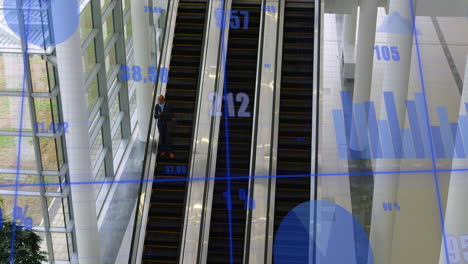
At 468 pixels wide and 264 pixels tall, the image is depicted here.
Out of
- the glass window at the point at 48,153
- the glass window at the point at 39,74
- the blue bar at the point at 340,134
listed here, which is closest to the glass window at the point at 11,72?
the glass window at the point at 39,74

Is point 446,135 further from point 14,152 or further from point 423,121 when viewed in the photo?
point 14,152

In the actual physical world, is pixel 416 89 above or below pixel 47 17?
below

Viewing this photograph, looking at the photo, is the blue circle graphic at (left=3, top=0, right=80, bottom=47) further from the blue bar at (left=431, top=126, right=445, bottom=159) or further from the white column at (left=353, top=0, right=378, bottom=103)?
the blue bar at (left=431, top=126, right=445, bottom=159)

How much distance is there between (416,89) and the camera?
1644cm

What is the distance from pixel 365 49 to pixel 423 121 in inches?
73.5

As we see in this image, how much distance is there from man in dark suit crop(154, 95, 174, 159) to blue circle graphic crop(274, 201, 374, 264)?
7.26ft

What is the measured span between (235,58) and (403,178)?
3.72m

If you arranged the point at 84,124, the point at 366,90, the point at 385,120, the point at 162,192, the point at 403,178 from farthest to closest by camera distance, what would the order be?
the point at 366,90
the point at 403,178
the point at 385,120
the point at 162,192
the point at 84,124

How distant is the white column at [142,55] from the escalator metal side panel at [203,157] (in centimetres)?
165

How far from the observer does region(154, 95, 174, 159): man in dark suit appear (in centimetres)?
1145

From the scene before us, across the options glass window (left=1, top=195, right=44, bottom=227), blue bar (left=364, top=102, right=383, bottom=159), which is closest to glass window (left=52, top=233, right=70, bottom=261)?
glass window (left=1, top=195, right=44, bottom=227)

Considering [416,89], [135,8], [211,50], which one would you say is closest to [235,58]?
[211,50]

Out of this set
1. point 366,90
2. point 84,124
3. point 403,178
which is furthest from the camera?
point 366,90

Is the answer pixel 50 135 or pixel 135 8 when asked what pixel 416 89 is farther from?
pixel 50 135
